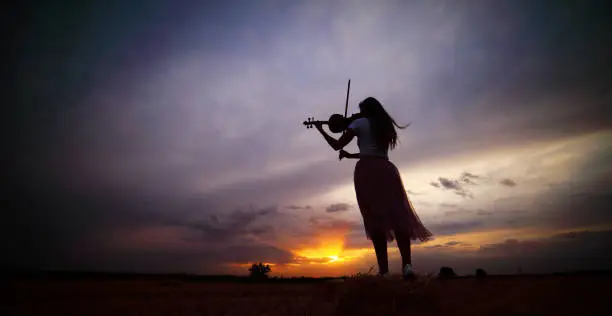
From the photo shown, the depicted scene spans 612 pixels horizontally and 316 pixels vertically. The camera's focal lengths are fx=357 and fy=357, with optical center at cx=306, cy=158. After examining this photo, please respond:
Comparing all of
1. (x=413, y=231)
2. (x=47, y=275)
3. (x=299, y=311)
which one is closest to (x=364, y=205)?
(x=413, y=231)

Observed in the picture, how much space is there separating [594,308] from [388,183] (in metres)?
2.80

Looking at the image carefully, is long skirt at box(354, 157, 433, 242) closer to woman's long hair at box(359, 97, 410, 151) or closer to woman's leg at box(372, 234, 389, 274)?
woman's leg at box(372, 234, 389, 274)

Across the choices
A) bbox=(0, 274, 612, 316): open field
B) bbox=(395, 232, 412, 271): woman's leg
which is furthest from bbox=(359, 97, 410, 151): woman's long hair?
bbox=(0, 274, 612, 316): open field

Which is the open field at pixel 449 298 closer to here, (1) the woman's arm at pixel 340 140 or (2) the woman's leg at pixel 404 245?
(2) the woman's leg at pixel 404 245

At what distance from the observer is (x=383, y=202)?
5.19 m

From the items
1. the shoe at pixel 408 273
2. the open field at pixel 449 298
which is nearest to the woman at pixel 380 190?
the shoe at pixel 408 273

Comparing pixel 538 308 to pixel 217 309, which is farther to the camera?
pixel 217 309

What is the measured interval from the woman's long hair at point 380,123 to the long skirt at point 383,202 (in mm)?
309

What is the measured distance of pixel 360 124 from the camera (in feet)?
17.4

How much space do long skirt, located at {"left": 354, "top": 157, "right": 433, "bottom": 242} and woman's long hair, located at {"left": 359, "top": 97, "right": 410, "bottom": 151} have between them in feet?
1.01

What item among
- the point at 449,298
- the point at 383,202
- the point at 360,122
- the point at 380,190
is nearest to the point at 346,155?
the point at 360,122

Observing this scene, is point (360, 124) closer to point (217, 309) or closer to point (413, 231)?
→ point (413, 231)

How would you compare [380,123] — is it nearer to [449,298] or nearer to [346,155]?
[346,155]

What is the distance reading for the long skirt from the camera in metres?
5.12
